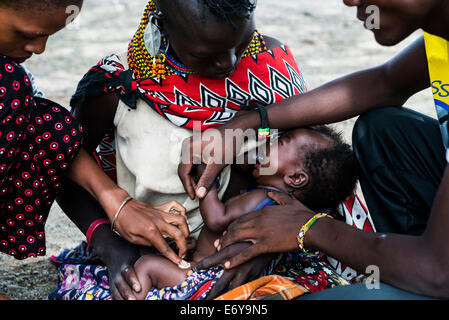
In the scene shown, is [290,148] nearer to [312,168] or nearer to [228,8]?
[312,168]

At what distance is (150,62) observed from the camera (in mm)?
2381

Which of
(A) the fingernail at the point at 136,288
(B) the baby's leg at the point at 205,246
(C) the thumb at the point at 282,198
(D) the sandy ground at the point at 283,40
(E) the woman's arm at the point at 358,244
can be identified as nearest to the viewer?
(E) the woman's arm at the point at 358,244

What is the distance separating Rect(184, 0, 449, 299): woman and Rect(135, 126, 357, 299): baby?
81mm

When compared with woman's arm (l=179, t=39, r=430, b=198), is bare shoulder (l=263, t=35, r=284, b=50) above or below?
above

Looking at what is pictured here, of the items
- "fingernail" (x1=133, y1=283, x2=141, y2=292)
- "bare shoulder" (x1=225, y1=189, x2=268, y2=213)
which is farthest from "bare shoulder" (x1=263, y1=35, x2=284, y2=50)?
"fingernail" (x1=133, y1=283, x2=141, y2=292)

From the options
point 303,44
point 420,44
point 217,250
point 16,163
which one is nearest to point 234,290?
point 217,250

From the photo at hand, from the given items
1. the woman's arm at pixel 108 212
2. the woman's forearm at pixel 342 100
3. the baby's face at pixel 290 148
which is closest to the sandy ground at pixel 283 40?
the woman's arm at pixel 108 212

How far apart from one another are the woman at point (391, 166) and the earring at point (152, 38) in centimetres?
42

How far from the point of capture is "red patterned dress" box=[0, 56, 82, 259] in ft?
6.63

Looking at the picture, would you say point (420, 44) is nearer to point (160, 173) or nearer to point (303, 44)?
point (160, 173)

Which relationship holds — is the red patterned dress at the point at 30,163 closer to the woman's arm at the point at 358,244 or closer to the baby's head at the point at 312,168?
the woman's arm at the point at 358,244

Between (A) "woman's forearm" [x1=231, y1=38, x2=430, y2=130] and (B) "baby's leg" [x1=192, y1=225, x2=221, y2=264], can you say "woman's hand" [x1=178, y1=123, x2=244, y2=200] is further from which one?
(B) "baby's leg" [x1=192, y1=225, x2=221, y2=264]

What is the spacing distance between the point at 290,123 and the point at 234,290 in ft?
2.55

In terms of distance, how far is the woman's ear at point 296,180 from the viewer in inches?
96.5
